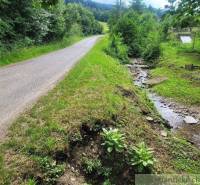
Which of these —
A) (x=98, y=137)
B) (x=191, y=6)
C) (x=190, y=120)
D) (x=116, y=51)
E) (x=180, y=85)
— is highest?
(x=191, y=6)

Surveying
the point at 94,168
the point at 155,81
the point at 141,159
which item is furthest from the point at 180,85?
the point at 94,168

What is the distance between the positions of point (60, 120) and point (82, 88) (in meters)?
4.15

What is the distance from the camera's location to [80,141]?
8.35 meters

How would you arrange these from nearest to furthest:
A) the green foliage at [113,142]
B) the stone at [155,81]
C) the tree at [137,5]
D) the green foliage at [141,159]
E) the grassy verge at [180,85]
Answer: the green foliage at [141,159] → the green foliage at [113,142] → the grassy verge at [180,85] → the stone at [155,81] → the tree at [137,5]

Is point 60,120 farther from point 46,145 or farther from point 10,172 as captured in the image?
point 10,172

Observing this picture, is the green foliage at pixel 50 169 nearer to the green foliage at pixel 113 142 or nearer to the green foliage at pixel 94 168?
the green foliage at pixel 94 168

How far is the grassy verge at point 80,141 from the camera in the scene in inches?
269

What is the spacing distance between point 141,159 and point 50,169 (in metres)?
2.34

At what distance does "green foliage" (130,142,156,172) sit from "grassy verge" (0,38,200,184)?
0.20 metres

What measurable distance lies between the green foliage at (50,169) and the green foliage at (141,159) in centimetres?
188

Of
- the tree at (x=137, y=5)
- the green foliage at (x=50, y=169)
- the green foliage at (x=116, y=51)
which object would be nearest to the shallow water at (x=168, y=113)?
the green foliage at (x=50, y=169)

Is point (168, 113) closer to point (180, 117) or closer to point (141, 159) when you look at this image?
point (180, 117)

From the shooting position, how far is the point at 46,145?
7445 mm

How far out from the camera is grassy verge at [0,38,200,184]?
682 cm
